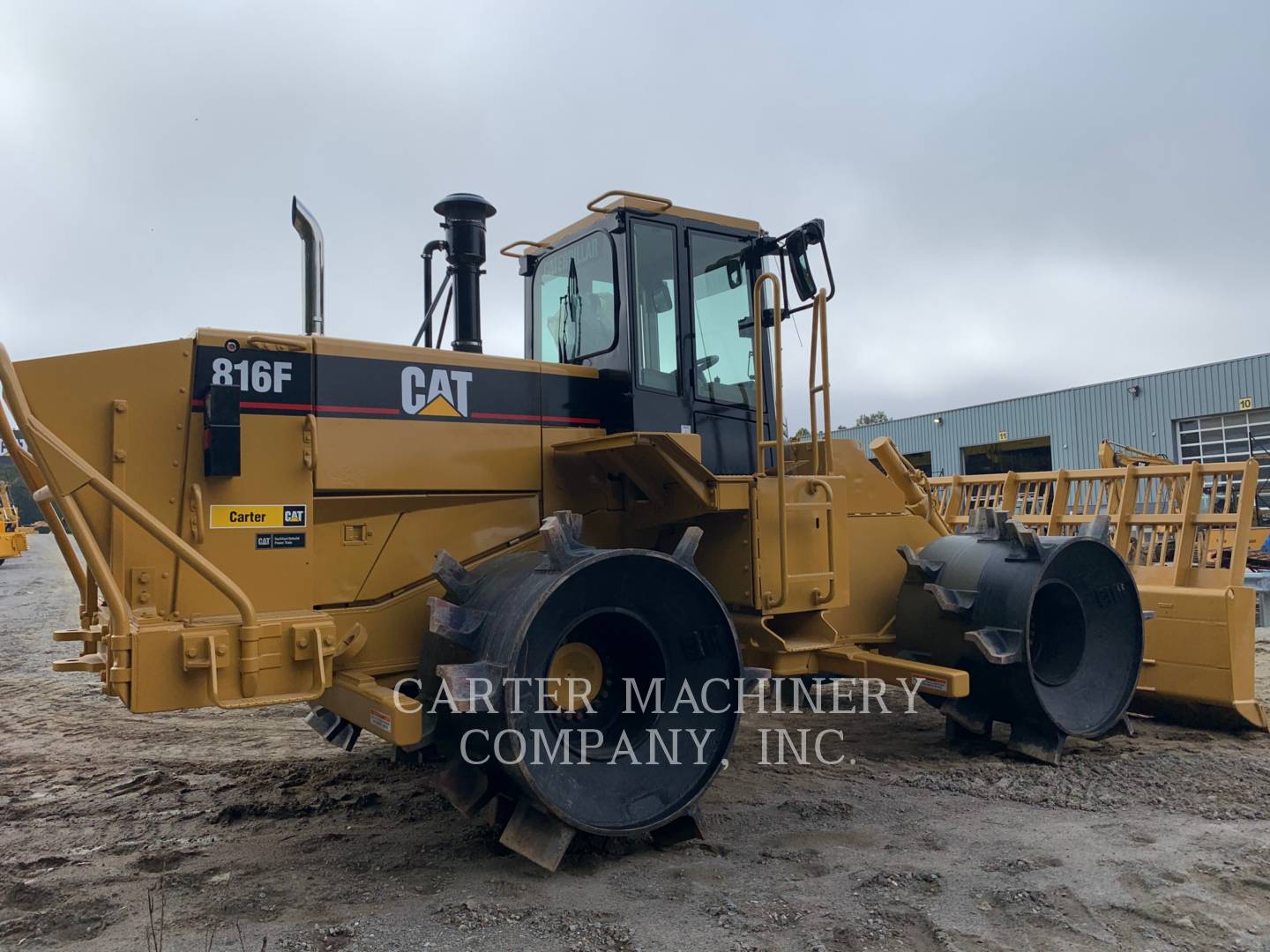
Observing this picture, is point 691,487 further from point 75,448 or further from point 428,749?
point 75,448

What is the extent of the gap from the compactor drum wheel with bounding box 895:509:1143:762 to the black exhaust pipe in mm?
2911

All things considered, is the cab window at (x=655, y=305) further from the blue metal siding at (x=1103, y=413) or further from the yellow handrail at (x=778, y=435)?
the blue metal siding at (x=1103, y=413)

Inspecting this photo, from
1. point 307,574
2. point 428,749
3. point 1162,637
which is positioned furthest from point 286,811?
point 1162,637

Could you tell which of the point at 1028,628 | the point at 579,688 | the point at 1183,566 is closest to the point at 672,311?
the point at 579,688

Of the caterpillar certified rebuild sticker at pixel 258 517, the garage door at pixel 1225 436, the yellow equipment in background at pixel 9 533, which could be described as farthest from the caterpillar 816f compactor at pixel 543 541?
the yellow equipment in background at pixel 9 533

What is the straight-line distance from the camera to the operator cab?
502 centimetres

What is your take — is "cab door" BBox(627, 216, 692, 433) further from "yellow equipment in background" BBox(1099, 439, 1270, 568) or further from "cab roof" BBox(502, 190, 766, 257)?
"yellow equipment in background" BBox(1099, 439, 1270, 568)

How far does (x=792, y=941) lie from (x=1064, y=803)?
2.14m

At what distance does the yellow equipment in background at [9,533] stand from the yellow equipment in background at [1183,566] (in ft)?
75.8

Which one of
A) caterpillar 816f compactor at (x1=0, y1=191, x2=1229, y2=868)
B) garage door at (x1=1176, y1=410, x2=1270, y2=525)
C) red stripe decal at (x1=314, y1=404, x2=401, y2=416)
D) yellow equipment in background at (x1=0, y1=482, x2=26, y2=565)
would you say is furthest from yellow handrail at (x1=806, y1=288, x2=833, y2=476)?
yellow equipment in background at (x1=0, y1=482, x2=26, y2=565)

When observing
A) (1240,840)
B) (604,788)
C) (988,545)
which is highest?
(988,545)

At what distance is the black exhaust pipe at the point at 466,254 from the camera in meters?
4.98

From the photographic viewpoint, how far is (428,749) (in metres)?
4.21

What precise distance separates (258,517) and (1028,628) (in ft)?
12.9
